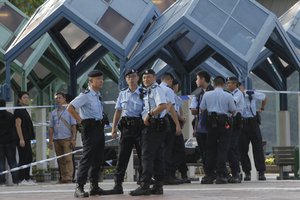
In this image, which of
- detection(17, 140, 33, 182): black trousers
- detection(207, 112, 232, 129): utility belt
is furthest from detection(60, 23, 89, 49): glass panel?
detection(207, 112, 232, 129): utility belt

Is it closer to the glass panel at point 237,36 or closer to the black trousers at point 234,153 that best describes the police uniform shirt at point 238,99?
the black trousers at point 234,153

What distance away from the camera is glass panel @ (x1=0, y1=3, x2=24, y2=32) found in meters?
27.8

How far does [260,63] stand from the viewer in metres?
27.1

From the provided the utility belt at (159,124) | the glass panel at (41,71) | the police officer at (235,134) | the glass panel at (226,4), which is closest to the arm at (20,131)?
the police officer at (235,134)

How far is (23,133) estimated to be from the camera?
70.8 ft

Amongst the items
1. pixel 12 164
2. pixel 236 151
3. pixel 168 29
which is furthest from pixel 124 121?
pixel 168 29

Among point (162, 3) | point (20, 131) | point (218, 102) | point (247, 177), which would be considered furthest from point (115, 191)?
point (162, 3)

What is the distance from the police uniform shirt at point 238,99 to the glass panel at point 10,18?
916cm

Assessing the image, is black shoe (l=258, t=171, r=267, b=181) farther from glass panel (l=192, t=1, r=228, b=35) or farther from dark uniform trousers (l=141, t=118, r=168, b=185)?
dark uniform trousers (l=141, t=118, r=168, b=185)

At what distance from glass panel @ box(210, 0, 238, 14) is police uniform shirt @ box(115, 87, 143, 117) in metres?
8.25

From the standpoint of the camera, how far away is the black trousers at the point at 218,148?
62.3ft

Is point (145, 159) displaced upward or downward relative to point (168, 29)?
downward

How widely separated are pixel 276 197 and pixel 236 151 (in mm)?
5666

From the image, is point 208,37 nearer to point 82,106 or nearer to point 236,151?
point 236,151
